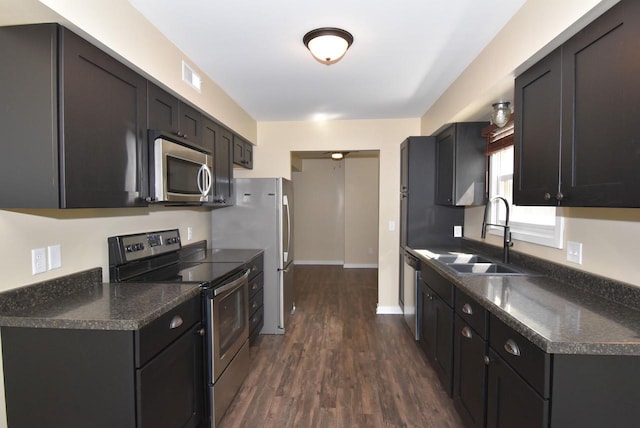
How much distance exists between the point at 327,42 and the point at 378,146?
2197 millimetres

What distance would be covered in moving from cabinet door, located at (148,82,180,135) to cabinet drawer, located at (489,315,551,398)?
2.19 meters

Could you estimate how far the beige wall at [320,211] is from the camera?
728cm

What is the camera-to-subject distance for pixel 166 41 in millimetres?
2068

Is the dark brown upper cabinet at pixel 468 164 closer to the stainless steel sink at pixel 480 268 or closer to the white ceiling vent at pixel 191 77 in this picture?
the stainless steel sink at pixel 480 268

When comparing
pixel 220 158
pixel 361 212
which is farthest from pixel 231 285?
pixel 361 212

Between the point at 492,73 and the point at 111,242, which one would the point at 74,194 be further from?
the point at 492,73

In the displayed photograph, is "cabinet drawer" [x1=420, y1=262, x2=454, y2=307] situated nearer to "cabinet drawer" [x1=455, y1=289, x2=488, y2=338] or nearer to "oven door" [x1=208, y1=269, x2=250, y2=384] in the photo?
"cabinet drawer" [x1=455, y1=289, x2=488, y2=338]

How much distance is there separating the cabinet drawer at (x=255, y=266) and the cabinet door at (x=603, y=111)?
2468mm

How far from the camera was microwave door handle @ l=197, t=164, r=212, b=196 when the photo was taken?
2.43 m

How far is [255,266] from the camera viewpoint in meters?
3.21

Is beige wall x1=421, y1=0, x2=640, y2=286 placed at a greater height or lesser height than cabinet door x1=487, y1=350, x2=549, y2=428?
greater

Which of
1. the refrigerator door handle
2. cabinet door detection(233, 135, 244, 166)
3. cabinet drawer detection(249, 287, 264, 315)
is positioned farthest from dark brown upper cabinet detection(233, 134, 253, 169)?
cabinet drawer detection(249, 287, 264, 315)

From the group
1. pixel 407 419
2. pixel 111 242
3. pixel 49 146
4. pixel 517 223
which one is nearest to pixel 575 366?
pixel 407 419

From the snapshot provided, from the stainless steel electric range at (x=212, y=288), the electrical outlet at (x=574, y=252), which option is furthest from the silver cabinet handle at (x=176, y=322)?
the electrical outlet at (x=574, y=252)
